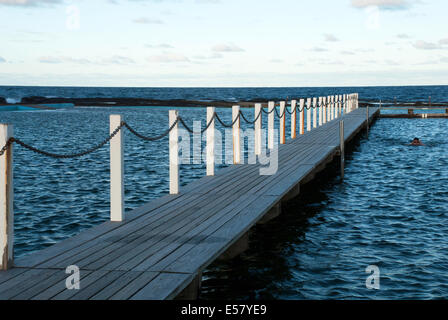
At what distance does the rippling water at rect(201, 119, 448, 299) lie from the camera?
7418mm

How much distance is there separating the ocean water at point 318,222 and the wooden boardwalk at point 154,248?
0.76 metres

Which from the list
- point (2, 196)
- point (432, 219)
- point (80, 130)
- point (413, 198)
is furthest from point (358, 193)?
point (80, 130)

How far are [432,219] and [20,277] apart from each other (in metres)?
8.60

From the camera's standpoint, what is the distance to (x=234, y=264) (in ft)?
27.3

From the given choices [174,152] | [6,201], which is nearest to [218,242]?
[6,201]

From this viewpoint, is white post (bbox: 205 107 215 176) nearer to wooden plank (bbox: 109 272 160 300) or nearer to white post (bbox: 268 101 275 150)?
white post (bbox: 268 101 275 150)

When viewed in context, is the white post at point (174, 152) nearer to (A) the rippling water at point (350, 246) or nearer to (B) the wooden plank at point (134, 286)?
(A) the rippling water at point (350, 246)

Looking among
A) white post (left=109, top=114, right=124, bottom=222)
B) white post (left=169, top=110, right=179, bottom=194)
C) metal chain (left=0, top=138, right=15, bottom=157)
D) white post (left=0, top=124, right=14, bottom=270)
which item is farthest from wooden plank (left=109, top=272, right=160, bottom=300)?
white post (left=169, top=110, right=179, bottom=194)

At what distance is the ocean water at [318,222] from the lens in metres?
7.62

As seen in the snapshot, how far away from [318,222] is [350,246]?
1.88 m

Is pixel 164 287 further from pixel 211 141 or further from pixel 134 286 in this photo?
pixel 211 141

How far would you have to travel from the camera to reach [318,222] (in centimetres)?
1126

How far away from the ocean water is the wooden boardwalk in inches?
29.9
